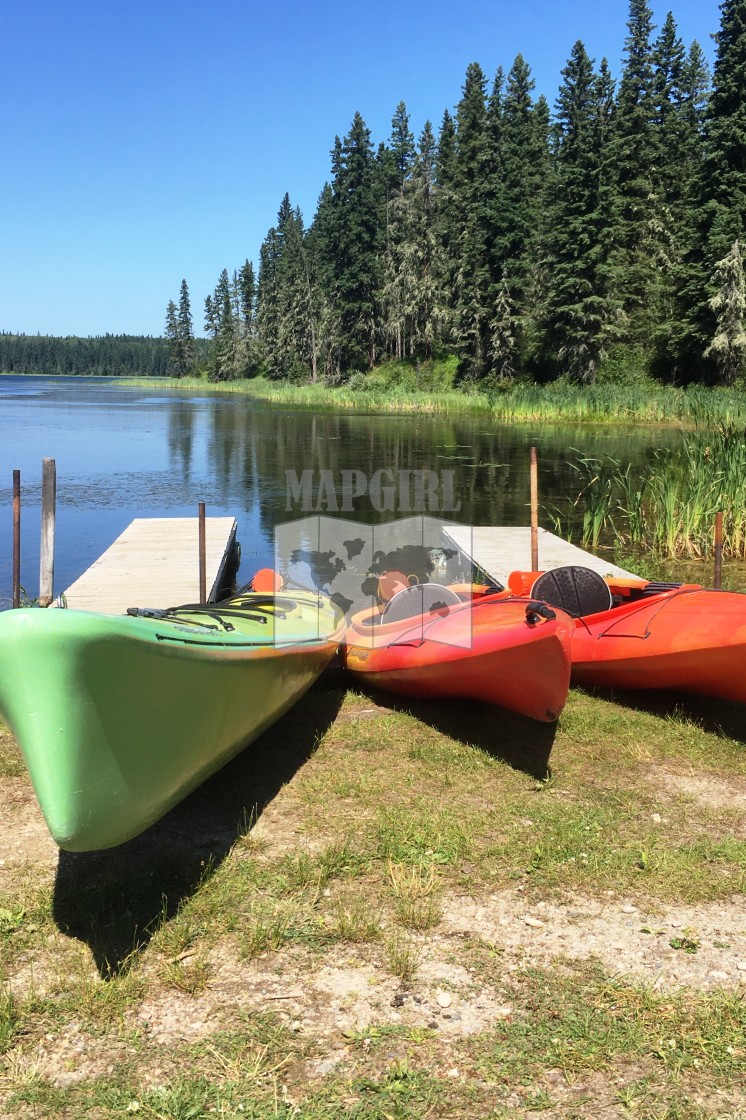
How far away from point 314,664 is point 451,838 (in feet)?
6.73

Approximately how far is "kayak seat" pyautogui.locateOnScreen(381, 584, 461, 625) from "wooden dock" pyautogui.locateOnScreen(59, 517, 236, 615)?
9.03 feet

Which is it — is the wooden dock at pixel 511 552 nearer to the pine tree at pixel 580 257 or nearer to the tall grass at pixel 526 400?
the tall grass at pixel 526 400

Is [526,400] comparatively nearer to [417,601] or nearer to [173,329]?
[417,601]

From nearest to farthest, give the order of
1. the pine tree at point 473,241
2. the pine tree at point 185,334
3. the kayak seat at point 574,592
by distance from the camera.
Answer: the kayak seat at point 574,592 → the pine tree at point 473,241 → the pine tree at point 185,334

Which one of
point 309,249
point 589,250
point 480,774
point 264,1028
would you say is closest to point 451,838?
point 480,774

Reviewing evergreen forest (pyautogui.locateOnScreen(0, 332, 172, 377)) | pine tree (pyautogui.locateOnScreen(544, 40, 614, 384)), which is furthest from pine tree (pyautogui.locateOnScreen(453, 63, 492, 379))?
evergreen forest (pyautogui.locateOnScreen(0, 332, 172, 377))

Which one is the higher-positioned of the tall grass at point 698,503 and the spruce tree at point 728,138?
the spruce tree at point 728,138

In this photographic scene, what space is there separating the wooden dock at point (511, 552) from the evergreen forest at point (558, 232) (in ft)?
84.5

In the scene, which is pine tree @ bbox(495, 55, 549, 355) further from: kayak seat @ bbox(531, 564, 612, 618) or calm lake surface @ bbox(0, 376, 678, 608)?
kayak seat @ bbox(531, 564, 612, 618)

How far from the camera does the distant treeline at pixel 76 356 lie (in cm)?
16725

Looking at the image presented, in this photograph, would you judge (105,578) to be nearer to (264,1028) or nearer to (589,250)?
(264,1028)

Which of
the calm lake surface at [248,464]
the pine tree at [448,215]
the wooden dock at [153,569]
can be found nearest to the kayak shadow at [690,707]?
the wooden dock at [153,569]

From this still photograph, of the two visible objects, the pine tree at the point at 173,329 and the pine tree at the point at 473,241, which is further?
the pine tree at the point at 173,329

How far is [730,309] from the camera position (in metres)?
34.4
